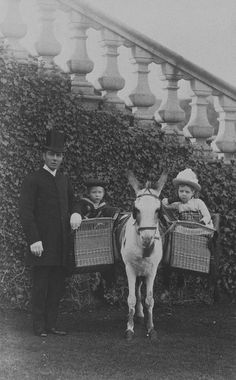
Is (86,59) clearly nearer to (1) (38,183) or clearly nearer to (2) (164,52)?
(2) (164,52)

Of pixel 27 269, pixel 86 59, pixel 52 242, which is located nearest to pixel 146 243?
pixel 52 242

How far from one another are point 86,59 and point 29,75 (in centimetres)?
87

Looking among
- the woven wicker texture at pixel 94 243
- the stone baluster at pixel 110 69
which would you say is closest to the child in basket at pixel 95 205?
the woven wicker texture at pixel 94 243

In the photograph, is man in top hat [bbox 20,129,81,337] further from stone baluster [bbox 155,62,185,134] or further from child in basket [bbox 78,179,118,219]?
stone baluster [bbox 155,62,185,134]

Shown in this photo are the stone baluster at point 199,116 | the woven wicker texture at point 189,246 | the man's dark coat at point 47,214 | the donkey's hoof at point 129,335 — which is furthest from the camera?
the stone baluster at point 199,116

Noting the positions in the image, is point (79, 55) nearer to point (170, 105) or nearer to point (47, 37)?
point (47, 37)

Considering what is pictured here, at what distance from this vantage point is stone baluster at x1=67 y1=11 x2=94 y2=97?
32.2ft

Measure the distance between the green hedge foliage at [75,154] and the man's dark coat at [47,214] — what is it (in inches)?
44.0

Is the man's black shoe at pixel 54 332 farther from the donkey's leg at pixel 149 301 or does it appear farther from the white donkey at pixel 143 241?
the donkey's leg at pixel 149 301

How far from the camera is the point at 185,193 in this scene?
918 centimetres

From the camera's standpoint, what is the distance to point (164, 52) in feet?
33.8

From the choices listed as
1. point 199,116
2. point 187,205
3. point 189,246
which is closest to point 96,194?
point 187,205

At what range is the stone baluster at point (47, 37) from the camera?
967 cm

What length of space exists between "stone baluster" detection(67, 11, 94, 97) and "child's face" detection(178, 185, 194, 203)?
176 centimetres
